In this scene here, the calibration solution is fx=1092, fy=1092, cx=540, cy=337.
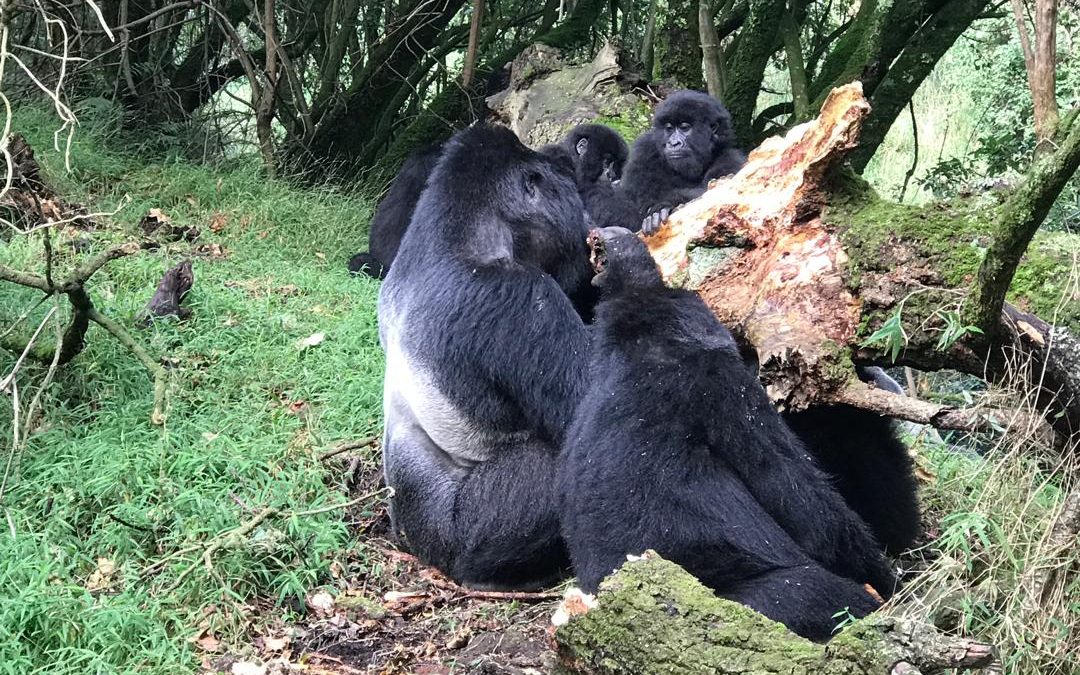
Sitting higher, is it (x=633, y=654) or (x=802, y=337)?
(x=802, y=337)

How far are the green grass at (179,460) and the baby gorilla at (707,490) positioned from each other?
127 cm

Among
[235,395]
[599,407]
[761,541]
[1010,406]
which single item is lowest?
[235,395]

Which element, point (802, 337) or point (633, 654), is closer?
point (633, 654)

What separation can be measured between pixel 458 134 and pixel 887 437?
78.9 inches

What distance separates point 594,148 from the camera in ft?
22.5

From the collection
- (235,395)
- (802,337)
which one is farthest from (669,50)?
(802,337)

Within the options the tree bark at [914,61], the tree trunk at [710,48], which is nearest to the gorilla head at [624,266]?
the tree bark at [914,61]

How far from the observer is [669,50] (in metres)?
8.17

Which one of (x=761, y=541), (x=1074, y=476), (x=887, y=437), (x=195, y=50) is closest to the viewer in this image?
(x=1074, y=476)

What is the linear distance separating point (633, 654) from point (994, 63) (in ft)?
31.8

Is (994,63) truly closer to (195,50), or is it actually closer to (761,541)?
(195,50)

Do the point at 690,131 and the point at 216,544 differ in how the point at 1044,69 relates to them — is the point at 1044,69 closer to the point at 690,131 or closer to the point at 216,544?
the point at 216,544

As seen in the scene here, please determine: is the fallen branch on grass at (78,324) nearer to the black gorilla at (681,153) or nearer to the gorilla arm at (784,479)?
the gorilla arm at (784,479)

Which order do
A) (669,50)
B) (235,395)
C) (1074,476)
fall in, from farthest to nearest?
(669,50) < (235,395) < (1074,476)
